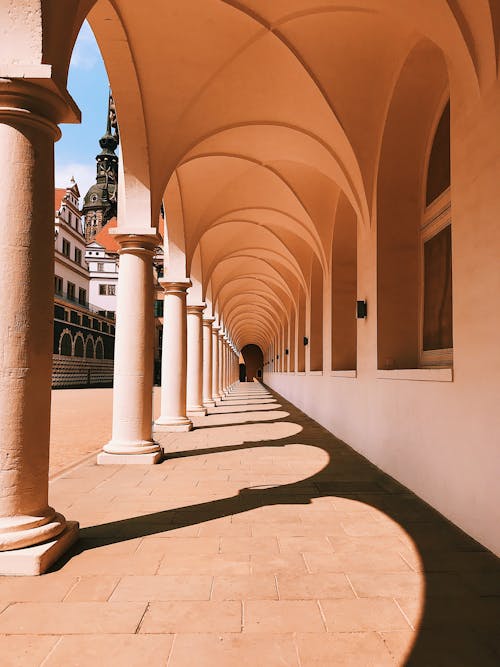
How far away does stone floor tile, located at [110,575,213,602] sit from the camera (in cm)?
307

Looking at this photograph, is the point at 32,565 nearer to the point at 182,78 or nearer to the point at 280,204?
the point at 182,78

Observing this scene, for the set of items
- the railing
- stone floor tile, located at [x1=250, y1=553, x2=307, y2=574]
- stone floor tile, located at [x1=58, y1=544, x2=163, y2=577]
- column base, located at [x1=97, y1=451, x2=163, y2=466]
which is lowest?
stone floor tile, located at [x1=250, y1=553, x2=307, y2=574]

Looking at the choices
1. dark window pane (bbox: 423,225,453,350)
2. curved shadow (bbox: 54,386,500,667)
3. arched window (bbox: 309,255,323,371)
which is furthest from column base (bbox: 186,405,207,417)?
dark window pane (bbox: 423,225,453,350)

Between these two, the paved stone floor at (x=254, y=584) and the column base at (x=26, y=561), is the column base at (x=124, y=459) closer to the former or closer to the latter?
the paved stone floor at (x=254, y=584)

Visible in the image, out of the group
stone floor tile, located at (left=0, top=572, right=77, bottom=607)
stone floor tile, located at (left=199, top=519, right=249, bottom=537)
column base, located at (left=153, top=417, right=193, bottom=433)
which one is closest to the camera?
stone floor tile, located at (left=0, top=572, right=77, bottom=607)

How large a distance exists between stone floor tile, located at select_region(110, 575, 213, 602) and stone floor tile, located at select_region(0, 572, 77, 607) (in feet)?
1.03

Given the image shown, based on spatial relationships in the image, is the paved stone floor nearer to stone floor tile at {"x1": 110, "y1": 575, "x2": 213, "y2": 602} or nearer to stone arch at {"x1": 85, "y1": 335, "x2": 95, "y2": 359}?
stone floor tile at {"x1": 110, "y1": 575, "x2": 213, "y2": 602}

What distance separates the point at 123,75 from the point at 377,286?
4461 millimetres

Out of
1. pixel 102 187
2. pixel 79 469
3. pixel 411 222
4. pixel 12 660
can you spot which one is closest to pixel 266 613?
pixel 12 660

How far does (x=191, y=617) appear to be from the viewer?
9.27 ft

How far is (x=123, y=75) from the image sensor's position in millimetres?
7223

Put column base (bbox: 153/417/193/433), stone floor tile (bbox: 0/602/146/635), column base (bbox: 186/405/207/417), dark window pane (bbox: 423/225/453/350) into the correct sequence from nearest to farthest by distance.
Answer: stone floor tile (bbox: 0/602/146/635) → dark window pane (bbox: 423/225/453/350) → column base (bbox: 153/417/193/433) → column base (bbox: 186/405/207/417)

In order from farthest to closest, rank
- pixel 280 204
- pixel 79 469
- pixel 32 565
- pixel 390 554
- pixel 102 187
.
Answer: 1. pixel 102 187
2. pixel 280 204
3. pixel 79 469
4. pixel 390 554
5. pixel 32 565

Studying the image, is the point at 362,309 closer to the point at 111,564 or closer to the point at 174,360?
the point at 174,360
